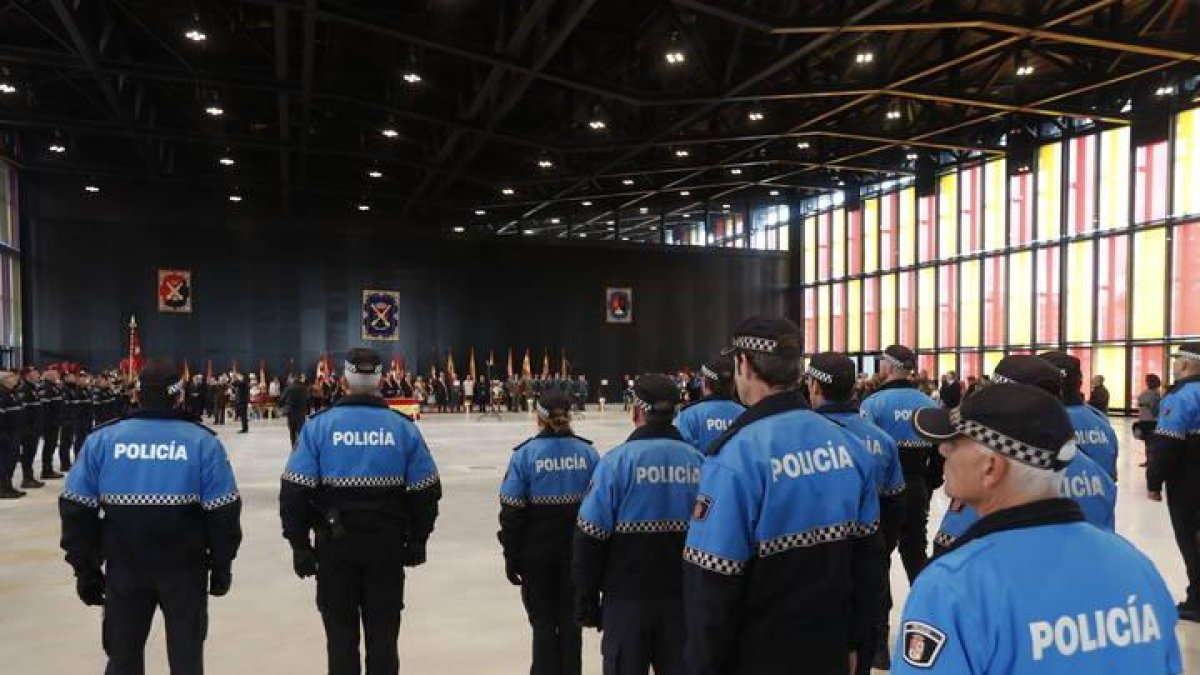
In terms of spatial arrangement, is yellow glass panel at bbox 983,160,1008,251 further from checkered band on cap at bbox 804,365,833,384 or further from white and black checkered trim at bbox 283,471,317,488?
white and black checkered trim at bbox 283,471,317,488

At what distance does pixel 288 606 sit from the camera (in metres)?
5.85

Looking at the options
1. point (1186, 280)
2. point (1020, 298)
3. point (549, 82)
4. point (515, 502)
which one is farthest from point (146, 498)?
point (1020, 298)

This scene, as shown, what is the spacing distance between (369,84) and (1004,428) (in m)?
20.2

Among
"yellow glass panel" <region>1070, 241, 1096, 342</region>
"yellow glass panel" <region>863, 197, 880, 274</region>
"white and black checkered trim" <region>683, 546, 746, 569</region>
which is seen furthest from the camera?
"yellow glass panel" <region>863, 197, 880, 274</region>

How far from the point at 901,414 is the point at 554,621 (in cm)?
265

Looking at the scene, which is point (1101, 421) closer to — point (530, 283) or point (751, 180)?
point (751, 180)

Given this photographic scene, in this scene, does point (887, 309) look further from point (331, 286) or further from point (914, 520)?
point (914, 520)

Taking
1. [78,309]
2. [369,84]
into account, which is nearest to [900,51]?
[369,84]

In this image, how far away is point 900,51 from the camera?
18.0 m

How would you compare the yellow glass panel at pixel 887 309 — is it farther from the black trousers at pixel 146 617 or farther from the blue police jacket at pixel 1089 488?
the black trousers at pixel 146 617

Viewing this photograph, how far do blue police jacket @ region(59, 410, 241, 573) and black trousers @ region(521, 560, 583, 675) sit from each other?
1424 millimetres

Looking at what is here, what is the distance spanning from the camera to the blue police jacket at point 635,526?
325cm

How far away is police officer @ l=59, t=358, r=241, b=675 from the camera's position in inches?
139

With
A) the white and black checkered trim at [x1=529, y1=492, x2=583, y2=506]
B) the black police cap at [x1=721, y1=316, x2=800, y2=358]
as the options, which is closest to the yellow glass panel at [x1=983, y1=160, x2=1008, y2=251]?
the white and black checkered trim at [x1=529, y1=492, x2=583, y2=506]
